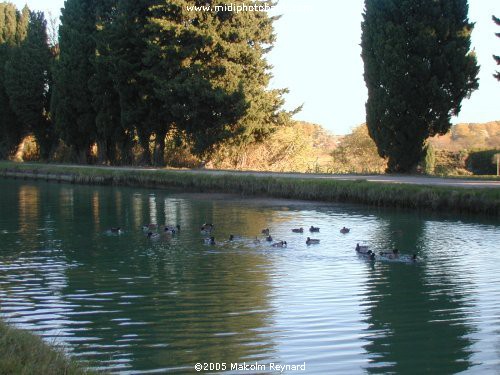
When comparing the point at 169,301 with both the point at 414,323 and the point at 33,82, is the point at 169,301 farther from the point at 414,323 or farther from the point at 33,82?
the point at 33,82

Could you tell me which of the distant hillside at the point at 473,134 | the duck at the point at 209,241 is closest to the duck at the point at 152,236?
the duck at the point at 209,241

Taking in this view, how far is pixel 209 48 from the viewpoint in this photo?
3616cm

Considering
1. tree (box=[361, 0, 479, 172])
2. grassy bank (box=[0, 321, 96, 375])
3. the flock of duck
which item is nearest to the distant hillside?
tree (box=[361, 0, 479, 172])

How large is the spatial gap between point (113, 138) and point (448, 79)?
22.7 m

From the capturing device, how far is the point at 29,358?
18.4 feet

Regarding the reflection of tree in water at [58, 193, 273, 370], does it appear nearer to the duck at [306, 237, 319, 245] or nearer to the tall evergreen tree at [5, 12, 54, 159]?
the duck at [306, 237, 319, 245]

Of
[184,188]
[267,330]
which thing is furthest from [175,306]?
[184,188]

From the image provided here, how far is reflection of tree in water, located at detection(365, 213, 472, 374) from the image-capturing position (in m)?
7.09

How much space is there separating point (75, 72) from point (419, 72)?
77.4 feet

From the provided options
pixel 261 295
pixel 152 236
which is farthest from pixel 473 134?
pixel 261 295

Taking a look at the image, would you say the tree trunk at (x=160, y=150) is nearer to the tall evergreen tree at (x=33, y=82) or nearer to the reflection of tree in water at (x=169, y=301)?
the tall evergreen tree at (x=33, y=82)

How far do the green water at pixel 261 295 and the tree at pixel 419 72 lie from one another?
423 inches

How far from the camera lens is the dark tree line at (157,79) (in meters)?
35.5

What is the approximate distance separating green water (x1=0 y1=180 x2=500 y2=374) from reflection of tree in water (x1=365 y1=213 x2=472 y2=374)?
25 millimetres
